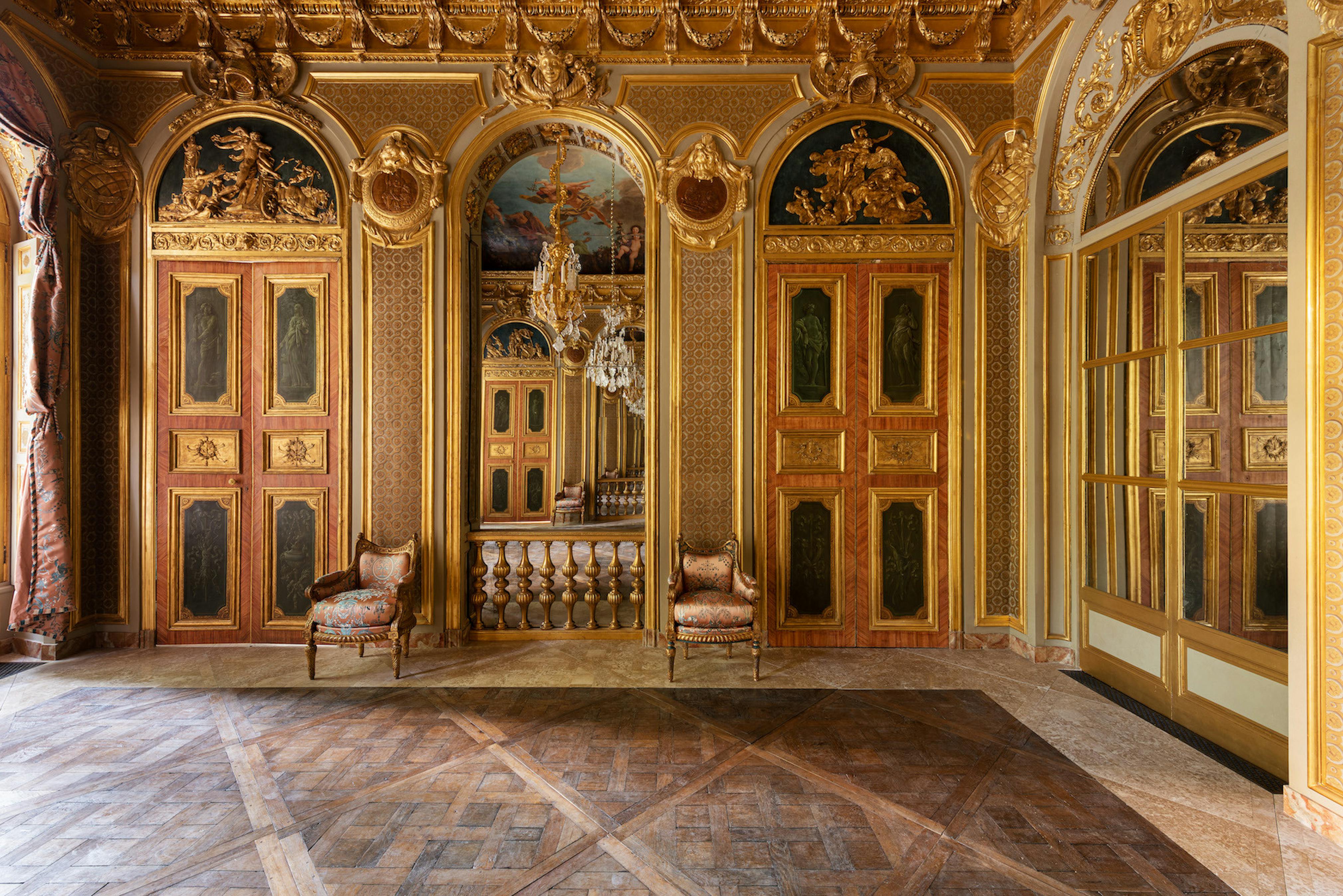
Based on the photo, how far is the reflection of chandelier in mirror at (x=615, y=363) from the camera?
1020 cm

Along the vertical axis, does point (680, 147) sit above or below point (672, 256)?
above

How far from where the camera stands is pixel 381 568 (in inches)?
185

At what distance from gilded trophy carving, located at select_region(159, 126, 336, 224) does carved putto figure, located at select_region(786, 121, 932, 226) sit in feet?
13.0

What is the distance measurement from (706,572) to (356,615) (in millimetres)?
2516

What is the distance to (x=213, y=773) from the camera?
2.95 metres

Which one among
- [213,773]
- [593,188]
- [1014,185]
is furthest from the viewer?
[593,188]

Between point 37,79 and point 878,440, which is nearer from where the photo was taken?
point 37,79

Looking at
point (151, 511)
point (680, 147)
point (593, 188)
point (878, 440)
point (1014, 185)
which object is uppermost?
point (593, 188)

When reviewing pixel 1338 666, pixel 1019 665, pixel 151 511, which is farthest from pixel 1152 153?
pixel 151 511

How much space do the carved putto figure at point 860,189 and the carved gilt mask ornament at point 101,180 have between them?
5350 millimetres

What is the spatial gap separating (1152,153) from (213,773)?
638cm

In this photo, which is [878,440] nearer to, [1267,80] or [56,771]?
[1267,80]

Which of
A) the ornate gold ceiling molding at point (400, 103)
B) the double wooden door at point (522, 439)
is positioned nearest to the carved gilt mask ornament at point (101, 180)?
the ornate gold ceiling molding at point (400, 103)

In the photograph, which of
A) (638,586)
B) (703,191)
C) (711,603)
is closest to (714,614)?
(711,603)
